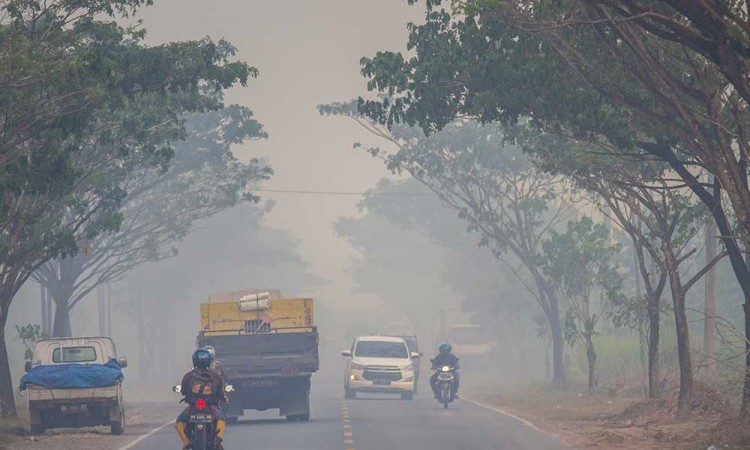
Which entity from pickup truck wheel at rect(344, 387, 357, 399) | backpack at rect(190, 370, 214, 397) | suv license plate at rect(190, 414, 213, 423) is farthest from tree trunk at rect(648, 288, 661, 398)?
suv license plate at rect(190, 414, 213, 423)

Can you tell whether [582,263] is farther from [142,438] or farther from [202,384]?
[202,384]

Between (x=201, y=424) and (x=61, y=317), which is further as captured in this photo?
(x=61, y=317)

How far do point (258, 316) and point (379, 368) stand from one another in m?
11.9

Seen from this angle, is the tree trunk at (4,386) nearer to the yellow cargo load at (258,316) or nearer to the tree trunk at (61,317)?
the yellow cargo load at (258,316)

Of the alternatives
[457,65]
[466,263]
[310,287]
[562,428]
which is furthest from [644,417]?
[310,287]

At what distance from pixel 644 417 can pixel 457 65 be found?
905cm

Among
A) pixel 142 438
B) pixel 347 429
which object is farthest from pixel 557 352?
pixel 142 438

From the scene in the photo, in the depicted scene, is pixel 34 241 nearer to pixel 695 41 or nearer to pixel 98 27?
pixel 98 27

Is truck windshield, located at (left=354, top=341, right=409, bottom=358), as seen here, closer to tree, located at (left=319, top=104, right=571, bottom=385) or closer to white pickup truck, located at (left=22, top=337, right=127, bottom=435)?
tree, located at (left=319, top=104, right=571, bottom=385)

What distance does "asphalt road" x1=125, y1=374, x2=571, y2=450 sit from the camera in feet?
77.6

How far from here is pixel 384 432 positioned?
26.7 meters

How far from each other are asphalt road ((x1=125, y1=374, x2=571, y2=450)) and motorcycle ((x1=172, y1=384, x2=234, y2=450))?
5810 mm

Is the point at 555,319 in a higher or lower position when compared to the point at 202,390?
higher

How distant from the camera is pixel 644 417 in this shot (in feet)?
97.5
